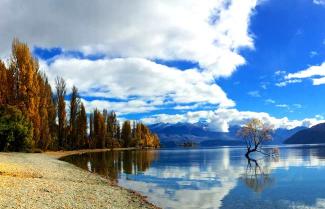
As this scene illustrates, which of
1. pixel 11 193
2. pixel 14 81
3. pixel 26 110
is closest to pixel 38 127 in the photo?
pixel 26 110

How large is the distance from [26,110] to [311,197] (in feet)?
211

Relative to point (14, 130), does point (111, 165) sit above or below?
below

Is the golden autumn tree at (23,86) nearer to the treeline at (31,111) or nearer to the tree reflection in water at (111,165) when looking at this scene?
the treeline at (31,111)

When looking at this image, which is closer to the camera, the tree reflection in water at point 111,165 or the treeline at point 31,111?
the tree reflection in water at point 111,165

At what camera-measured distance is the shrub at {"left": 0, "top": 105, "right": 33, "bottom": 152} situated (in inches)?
2721

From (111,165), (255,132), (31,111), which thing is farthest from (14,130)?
(255,132)

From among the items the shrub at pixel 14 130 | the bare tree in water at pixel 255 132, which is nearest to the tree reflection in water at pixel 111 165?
the shrub at pixel 14 130

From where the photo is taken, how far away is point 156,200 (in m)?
29.3

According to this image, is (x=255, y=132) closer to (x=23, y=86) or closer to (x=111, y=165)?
(x=111, y=165)

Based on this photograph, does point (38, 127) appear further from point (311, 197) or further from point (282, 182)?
point (311, 197)

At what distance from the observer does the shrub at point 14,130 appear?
6912 centimetres

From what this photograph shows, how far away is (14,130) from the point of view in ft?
233

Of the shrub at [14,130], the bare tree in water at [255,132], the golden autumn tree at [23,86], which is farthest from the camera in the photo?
the bare tree in water at [255,132]

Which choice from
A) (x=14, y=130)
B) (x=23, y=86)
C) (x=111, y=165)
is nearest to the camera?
(x=111, y=165)
